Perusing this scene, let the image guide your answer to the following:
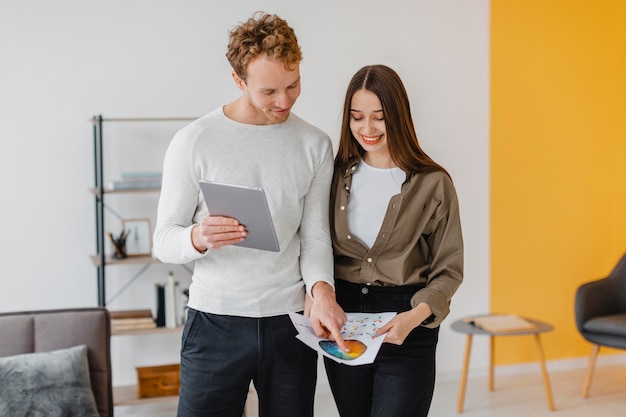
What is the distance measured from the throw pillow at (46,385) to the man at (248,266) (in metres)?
A: 1.06

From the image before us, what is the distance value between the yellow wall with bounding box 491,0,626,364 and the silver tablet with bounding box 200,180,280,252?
3350mm

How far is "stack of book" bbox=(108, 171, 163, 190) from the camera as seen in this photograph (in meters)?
4.02

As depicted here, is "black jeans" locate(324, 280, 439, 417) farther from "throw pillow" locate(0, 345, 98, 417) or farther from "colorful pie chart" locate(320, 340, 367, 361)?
"throw pillow" locate(0, 345, 98, 417)

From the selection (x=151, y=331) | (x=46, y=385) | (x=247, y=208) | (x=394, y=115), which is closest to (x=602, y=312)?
(x=151, y=331)

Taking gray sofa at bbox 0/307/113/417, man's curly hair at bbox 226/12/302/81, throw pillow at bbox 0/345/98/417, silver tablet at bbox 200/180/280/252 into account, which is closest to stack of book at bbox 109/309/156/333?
gray sofa at bbox 0/307/113/417

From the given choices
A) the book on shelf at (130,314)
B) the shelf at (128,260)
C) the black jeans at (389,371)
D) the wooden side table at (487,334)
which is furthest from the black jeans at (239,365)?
the wooden side table at (487,334)

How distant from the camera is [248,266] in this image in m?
1.95

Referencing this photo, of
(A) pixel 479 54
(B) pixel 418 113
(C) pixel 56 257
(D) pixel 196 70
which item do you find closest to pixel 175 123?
(D) pixel 196 70

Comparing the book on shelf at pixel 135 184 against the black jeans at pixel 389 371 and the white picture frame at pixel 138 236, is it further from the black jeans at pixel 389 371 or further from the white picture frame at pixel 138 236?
the black jeans at pixel 389 371

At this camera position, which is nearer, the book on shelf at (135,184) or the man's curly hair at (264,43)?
the man's curly hair at (264,43)

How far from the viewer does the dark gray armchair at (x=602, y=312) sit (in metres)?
4.28

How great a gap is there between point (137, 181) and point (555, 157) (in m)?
2.67

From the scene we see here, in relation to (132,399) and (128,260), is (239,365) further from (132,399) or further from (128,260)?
(132,399)

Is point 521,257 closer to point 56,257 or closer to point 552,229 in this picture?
point 552,229
